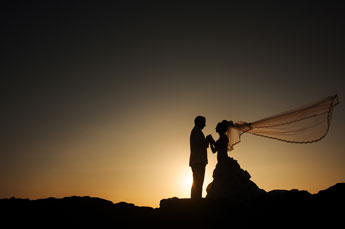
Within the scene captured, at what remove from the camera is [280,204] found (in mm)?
11086

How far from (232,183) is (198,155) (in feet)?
10.0

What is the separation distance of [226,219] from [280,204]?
1881 mm

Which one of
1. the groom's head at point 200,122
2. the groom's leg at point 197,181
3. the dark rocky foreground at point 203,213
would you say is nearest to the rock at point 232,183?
the dark rocky foreground at point 203,213

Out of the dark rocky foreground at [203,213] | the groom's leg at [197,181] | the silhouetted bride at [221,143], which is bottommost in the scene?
the dark rocky foreground at [203,213]

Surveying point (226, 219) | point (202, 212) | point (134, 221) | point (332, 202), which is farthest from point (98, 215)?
point (332, 202)

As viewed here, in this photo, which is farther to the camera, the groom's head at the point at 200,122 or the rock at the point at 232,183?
the rock at the point at 232,183

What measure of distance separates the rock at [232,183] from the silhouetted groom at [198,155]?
2.29 metres

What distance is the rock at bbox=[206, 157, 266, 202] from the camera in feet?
46.0

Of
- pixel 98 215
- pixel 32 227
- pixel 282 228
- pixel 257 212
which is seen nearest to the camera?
pixel 282 228

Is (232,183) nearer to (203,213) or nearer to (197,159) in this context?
(197,159)

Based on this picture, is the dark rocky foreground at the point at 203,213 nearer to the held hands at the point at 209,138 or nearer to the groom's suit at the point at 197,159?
the groom's suit at the point at 197,159

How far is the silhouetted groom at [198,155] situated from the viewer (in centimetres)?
1200

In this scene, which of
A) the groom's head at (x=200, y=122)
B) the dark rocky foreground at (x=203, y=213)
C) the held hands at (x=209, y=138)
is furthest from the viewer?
the held hands at (x=209, y=138)

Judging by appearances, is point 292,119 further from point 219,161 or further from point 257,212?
point 257,212
